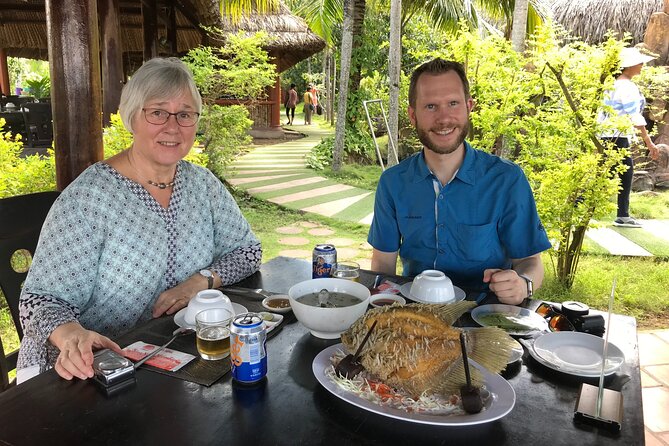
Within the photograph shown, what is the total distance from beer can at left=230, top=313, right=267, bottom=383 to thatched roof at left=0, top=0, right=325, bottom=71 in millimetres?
7045

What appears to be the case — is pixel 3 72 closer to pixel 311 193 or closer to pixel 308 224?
pixel 311 193

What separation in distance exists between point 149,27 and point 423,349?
7593 mm

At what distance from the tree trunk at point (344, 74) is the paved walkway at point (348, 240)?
2.04 feet

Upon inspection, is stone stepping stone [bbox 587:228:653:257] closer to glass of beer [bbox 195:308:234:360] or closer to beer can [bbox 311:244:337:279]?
beer can [bbox 311:244:337:279]

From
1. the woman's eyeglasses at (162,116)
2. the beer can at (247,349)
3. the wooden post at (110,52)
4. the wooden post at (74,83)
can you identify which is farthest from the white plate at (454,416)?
the wooden post at (110,52)

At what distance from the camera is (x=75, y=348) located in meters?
1.45

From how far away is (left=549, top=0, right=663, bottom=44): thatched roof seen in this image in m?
10.4

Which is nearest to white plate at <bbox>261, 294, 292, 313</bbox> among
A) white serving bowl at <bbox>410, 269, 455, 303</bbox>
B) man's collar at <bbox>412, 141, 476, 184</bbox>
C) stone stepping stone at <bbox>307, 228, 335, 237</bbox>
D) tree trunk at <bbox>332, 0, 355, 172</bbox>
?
white serving bowl at <bbox>410, 269, 455, 303</bbox>

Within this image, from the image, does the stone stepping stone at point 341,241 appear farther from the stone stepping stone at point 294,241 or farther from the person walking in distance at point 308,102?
the person walking in distance at point 308,102

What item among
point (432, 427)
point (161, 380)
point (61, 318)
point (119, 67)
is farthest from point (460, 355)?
point (119, 67)

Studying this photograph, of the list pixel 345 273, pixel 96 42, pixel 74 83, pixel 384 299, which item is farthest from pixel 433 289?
pixel 96 42

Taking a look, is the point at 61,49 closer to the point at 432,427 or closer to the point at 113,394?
the point at 113,394

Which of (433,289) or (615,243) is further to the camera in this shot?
(615,243)

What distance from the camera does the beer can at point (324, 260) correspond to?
2.07 meters
